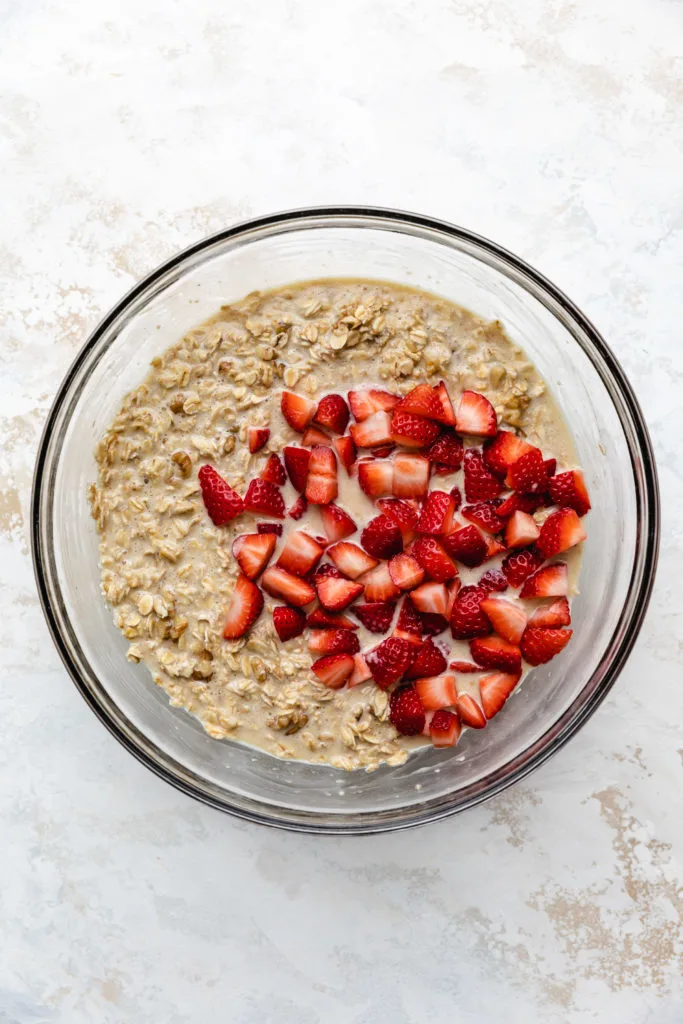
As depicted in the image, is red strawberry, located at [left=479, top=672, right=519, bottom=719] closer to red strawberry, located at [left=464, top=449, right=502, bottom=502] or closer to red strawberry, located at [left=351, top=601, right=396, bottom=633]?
red strawberry, located at [left=351, top=601, right=396, bottom=633]

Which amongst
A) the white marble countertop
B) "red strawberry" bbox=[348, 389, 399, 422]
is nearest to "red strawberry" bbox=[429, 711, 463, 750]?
the white marble countertop

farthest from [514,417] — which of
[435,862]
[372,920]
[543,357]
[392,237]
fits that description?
[372,920]

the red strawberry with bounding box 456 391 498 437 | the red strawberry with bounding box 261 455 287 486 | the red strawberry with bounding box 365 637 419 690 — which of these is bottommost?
the red strawberry with bounding box 365 637 419 690

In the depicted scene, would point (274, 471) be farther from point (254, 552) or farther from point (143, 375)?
point (143, 375)

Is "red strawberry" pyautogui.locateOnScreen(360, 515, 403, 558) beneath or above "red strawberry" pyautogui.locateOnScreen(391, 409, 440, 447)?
beneath

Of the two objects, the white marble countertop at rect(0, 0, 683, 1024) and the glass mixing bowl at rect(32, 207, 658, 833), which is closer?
the glass mixing bowl at rect(32, 207, 658, 833)

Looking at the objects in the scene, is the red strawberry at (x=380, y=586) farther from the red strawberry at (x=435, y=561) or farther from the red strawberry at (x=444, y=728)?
the red strawberry at (x=444, y=728)

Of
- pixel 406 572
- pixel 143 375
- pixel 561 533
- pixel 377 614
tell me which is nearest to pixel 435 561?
pixel 406 572
